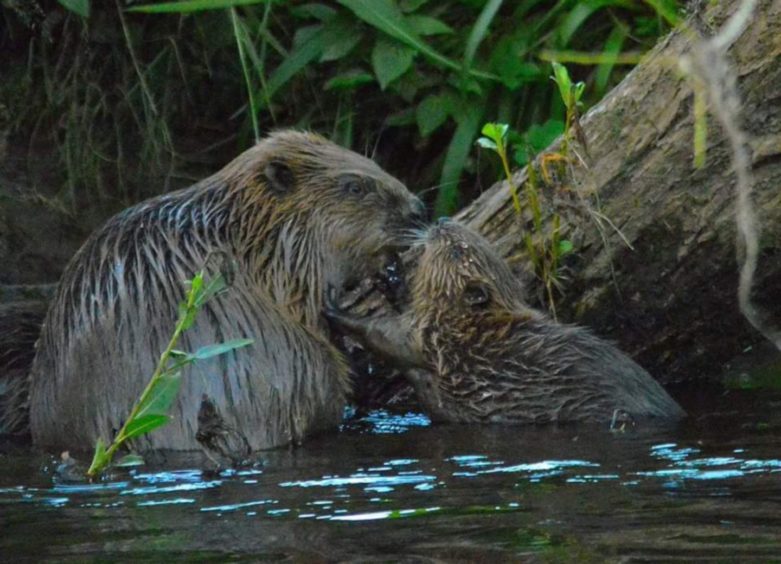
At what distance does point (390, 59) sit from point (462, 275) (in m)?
1.40

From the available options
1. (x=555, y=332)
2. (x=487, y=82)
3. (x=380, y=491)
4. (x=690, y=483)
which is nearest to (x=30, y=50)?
(x=487, y=82)

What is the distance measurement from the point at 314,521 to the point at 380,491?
41 centimetres

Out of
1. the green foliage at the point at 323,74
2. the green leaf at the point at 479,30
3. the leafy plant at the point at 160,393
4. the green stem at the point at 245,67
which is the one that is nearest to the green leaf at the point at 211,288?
the leafy plant at the point at 160,393

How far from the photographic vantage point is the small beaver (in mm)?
4984

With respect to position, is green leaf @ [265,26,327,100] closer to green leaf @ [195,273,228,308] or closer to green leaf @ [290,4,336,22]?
green leaf @ [290,4,336,22]

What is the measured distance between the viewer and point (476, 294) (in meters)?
5.34

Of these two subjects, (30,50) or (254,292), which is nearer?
(254,292)

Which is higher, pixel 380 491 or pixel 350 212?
pixel 350 212

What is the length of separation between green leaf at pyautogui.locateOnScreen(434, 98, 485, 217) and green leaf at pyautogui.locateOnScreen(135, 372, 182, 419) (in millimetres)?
2476

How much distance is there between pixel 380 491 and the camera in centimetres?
378

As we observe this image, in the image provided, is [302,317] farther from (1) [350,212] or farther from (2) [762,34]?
(2) [762,34]

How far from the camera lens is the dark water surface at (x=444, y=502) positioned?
3.03m

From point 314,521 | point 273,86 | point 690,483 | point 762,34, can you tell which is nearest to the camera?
point 314,521

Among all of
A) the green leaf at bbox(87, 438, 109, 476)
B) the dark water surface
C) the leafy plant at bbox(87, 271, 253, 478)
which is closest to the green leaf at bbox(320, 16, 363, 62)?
the dark water surface
